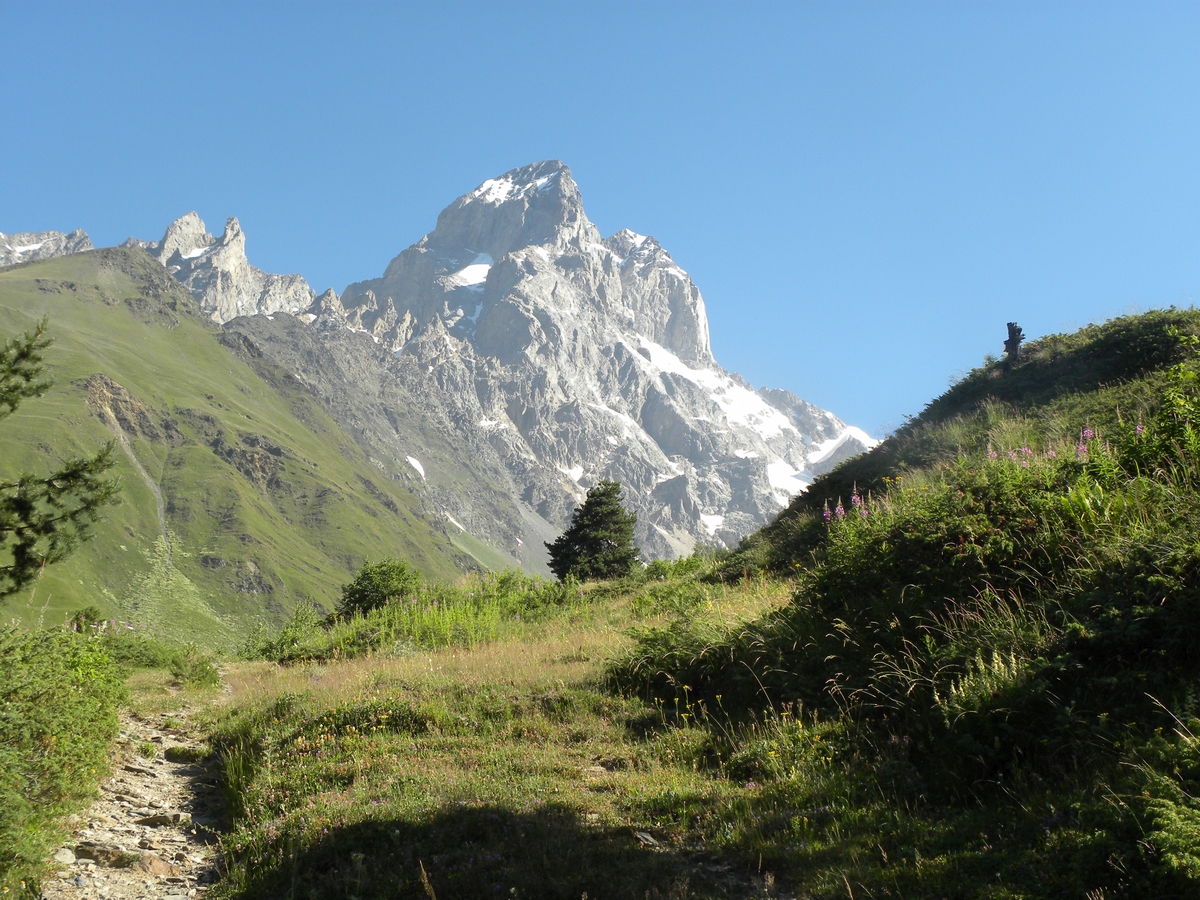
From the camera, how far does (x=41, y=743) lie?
22.9ft

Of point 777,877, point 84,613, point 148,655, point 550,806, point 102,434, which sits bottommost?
point 777,877

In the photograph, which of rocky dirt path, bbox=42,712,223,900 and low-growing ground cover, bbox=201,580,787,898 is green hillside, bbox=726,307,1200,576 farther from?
rocky dirt path, bbox=42,712,223,900

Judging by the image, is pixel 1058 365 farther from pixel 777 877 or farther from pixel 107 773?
pixel 107 773

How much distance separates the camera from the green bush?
5566 millimetres

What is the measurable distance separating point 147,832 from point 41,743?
134cm

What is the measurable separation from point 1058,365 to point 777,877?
17.9m

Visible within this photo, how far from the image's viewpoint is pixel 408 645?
52.0 ft

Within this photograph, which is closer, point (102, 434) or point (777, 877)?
point (777, 877)

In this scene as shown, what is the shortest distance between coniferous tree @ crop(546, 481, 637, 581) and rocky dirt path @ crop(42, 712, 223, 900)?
27.6m

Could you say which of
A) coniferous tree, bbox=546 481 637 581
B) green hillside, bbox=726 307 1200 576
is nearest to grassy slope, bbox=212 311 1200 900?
green hillside, bbox=726 307 1200 576

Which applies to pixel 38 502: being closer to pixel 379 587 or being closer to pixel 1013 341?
pixel 379 587

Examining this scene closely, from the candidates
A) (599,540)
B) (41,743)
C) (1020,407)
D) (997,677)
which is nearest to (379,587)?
(41,743)

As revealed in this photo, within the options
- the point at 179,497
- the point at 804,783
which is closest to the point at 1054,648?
the point at 804,783

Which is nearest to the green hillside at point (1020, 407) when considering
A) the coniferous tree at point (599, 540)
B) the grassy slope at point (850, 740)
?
the grassy slope at point (850, 740)
